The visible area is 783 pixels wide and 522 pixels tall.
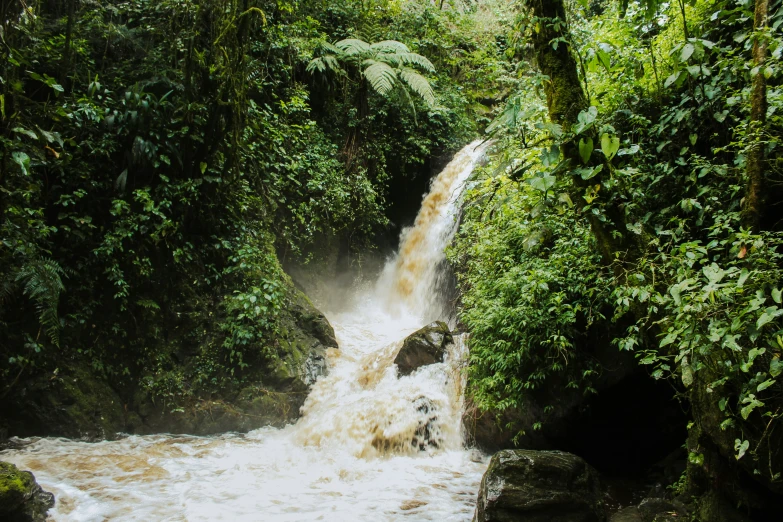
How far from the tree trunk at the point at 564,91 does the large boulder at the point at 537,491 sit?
1.85 metres

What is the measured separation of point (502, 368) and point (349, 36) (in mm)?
9023

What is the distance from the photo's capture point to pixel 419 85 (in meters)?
10.0

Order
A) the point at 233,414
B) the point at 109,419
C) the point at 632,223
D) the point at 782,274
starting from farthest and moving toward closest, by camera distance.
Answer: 1. the point at 233,414
2. the point at 109,419
3. the point at 632,223
4. the point at 782,274

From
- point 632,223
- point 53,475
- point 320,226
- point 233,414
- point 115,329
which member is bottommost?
point 53,475

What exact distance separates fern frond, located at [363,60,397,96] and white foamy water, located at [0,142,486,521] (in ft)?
17.0

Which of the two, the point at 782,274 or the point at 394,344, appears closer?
the point at 782,274

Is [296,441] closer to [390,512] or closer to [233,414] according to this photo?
[233,414]

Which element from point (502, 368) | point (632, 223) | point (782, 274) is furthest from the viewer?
point (502, 368)

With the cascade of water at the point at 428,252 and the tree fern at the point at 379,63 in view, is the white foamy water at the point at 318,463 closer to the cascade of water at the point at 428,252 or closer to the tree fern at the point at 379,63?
the cascade of water at the point at 428,252

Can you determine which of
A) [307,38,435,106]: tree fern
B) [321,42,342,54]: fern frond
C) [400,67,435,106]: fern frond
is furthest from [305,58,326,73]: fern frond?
[400,67,435,106]: fern frond

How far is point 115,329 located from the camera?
6.04 meters

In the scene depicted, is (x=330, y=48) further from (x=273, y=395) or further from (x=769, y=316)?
(x=769, y=316)

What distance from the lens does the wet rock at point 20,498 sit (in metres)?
3.49

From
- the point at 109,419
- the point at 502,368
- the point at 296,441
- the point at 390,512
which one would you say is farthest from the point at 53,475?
the point at 502,368
